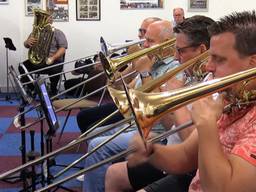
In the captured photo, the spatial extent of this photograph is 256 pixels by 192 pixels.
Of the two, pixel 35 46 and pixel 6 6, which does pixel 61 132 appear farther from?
pixel 6 6

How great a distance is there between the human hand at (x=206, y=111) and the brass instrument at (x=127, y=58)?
3.71 feet

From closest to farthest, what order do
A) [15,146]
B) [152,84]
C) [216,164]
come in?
[216,164], [152,84], [15,146]

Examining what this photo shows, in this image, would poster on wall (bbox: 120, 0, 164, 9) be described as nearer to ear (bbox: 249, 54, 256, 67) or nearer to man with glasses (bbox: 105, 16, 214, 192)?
man with glasses (bbox: 105, 16, 214, 192)

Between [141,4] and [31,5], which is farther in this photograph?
[141,4]

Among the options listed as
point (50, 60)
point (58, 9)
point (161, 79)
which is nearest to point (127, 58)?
point (161, 79)

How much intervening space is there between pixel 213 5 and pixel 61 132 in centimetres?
412

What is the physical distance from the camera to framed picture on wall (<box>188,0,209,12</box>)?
711 cm

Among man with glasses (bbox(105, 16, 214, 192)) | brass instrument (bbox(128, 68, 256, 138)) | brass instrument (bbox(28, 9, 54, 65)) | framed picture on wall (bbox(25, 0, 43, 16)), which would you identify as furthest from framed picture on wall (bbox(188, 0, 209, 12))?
brass instrument (bbox(128, 68, 256, 138))

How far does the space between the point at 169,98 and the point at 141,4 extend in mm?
6117

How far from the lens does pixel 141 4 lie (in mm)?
7117

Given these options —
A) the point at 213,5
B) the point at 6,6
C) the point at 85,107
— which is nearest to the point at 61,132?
the point at 85,107

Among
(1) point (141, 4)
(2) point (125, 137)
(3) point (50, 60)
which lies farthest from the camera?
(1) point (141, 4)

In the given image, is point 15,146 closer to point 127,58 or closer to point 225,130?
point 127,58

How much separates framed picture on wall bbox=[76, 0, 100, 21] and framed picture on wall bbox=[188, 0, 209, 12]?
1610 mm
